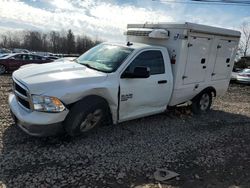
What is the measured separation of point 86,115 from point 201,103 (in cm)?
410

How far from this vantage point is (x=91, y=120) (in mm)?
4527

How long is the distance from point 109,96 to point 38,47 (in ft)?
314

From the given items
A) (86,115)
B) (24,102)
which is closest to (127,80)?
(86,115)

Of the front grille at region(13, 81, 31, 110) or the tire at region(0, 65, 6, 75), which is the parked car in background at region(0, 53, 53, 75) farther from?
the front grille at region(13, 81, 31, 110)

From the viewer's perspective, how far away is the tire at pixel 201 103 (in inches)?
279

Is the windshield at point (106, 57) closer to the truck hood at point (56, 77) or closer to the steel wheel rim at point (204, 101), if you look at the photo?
the truck hood at point (56, 77)

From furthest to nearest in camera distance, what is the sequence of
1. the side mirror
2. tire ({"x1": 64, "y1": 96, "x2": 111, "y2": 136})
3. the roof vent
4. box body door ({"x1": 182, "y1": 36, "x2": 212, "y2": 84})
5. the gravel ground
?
1. box body door ({"x1": 182, "y1": 36, "x2": 212, "y2": 84})
2. the roof vent
3. the side mirror
4. tire ({"x1": 64, "y1": 96, "x2": 111, "y2": 136})
5. the gravel ground

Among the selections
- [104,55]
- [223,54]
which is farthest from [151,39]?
[223,54]

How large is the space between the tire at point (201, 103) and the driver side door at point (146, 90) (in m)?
1.56

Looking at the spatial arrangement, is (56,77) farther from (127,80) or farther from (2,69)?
(2,69)

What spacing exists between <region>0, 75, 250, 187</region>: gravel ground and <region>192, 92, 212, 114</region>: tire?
3.97 ft

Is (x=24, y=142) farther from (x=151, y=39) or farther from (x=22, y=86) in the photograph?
(x=151, y=39)

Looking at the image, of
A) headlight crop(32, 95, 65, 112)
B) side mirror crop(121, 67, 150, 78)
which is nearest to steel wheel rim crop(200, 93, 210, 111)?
side mirror crop(121, 67, 150, 78)

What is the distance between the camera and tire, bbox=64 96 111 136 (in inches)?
164
